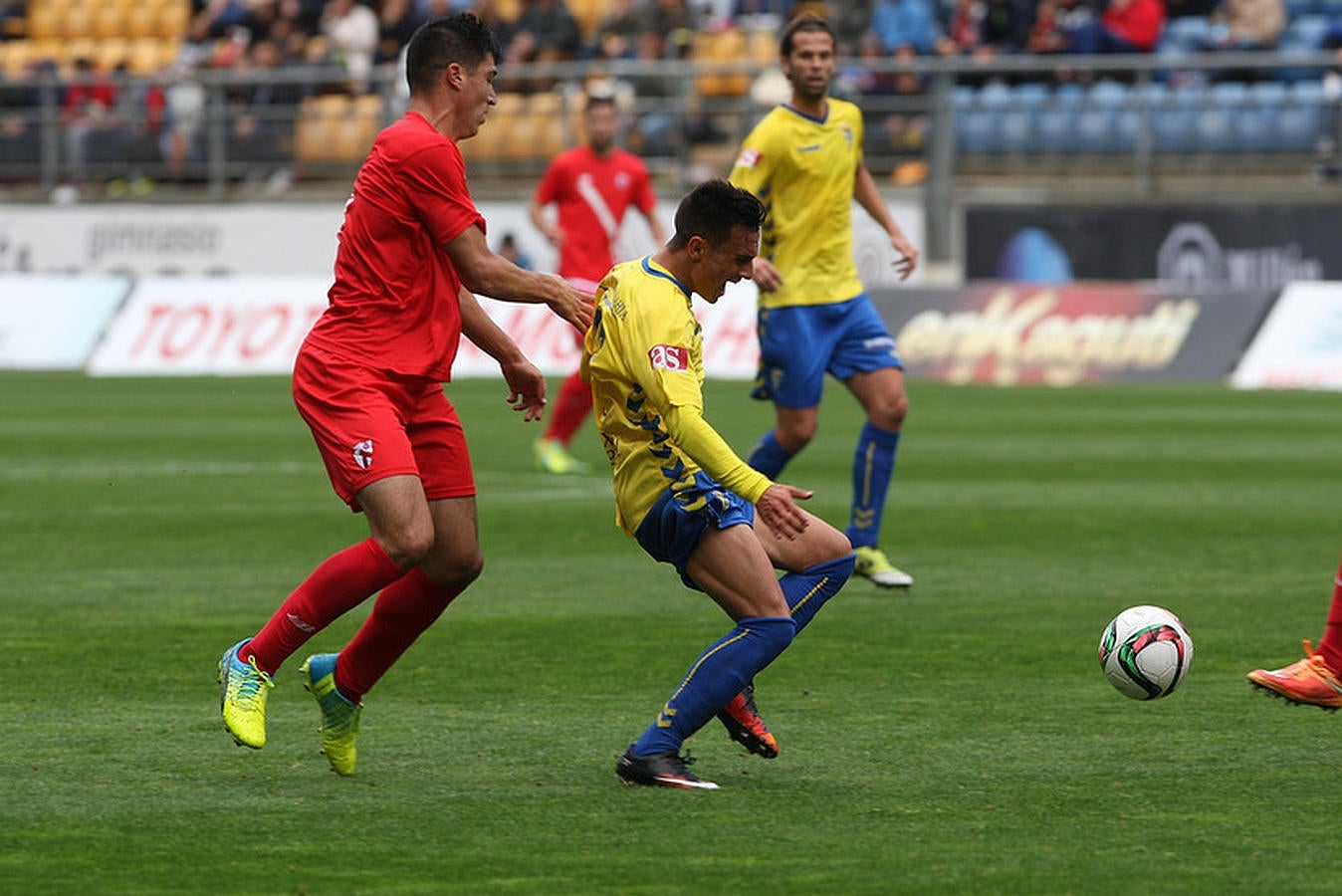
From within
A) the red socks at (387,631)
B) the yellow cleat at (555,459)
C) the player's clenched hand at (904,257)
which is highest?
the player's clenched hand at (904,257)

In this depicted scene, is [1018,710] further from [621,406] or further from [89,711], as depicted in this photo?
[89,711]

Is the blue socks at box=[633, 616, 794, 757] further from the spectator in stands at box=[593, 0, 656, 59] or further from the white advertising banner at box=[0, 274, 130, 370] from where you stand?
the spectator in stands at box=[593, 0, 656, 59]

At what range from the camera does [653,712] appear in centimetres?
740

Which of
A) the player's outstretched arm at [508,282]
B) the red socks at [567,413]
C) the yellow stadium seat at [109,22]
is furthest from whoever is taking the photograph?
the yellow stadium seat at [109,22]

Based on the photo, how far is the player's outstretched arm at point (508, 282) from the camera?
6418 millimetres

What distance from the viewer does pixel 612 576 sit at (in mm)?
10875

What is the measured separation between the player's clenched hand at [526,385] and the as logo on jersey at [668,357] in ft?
2.05

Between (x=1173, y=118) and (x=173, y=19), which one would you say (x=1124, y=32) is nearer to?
(x=1173, y=118)

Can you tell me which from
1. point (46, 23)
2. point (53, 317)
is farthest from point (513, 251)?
point (46, 23)

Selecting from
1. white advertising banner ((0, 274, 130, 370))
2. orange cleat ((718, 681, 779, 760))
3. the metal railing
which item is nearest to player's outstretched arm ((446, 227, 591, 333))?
orange cleat ((718, 681, 779, 760))

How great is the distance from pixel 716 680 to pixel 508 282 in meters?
1.21

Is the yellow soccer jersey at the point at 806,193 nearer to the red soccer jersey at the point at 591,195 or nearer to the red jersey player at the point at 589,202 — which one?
the red jersey player at the point at 589,202

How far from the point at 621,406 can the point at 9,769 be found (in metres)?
1.95

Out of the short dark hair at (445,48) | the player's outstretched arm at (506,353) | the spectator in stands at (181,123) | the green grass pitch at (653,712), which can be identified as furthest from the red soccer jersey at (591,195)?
the spectator in stands at (181,123)
